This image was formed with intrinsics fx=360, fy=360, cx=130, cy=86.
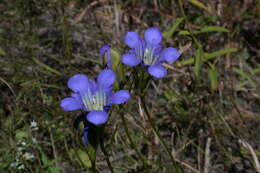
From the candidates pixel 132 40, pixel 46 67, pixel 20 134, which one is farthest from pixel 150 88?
pixel 132 40

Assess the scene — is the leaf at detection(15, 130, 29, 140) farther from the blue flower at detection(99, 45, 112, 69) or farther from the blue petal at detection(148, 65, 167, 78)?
the blue petal at detection(148, 65, 167, 78)

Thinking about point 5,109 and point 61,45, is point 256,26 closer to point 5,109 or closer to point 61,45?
point 61,45

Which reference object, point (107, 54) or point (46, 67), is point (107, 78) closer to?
point (107, 54)

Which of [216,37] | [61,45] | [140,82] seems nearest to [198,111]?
[216,37]

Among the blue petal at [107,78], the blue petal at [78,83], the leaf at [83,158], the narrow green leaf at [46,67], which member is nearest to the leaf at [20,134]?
the narrow green leaf at [46,67]

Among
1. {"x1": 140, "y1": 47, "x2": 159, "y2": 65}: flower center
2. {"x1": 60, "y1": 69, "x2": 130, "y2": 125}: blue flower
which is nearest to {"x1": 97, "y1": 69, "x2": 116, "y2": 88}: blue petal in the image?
{"x1": 60, "y1": 69, "x2": 130, "y2": 125}: blue flower
